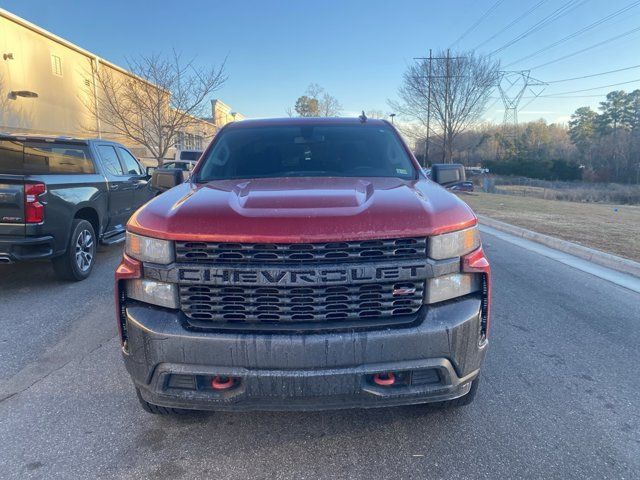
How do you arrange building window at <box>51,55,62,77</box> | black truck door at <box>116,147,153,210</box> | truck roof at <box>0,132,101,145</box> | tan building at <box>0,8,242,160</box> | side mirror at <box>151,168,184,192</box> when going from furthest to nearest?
building window at <box>51,55,62,77</box>
tan building at <box>0,8,242,160</box>
black truck door at <box>116,147,153,210</box>
truck roof at <box>0,132,101,145</box>
side mirror at <box>151,168,184,192</box>

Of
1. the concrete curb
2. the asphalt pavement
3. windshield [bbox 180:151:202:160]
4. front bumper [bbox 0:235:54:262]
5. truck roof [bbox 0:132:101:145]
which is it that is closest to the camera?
the asphalt pavement

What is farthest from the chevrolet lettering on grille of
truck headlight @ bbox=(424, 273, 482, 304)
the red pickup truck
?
truck headlight @ bbox=(424, 273, 482, 304)

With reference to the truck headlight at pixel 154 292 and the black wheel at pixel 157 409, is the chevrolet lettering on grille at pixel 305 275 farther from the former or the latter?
the black wheel at pixel 157 409

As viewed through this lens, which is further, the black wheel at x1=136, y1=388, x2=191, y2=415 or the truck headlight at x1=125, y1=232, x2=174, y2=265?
the black wheel at x1=136, y1=388, x2=191, y2=415

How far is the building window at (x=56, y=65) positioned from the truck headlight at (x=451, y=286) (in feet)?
88.3

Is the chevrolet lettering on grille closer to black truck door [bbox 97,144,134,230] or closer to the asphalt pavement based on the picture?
the asphalt pavement

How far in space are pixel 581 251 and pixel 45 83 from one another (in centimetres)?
2495

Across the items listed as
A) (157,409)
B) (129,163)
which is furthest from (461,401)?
(129,163)

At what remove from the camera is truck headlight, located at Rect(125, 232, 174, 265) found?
2.25 metres

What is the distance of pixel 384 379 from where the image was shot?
2.23m

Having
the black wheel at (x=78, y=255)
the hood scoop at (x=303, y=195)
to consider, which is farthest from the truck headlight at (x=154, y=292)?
the black wheel at (x=78, y=255)

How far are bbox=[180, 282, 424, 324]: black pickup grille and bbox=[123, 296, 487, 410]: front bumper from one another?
0.10 meters

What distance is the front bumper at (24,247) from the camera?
4.98 m

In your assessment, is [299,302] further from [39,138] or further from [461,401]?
[39,138]
